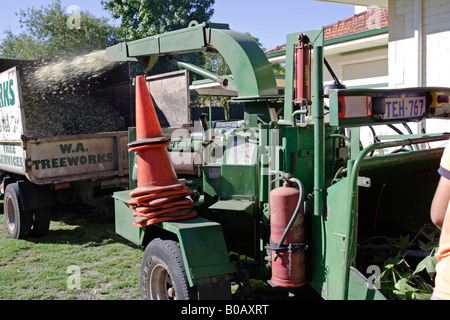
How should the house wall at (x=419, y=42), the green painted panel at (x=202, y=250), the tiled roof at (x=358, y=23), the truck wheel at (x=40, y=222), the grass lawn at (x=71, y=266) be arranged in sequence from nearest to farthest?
1. the green painted panel at (x=202, y=250)
2. the grass lawn at (x=71, y=266)
3. the truck wheel at (x=40, y=222)
4. the house wall at (x=419, y=42)
5. the tiled roof at (x=358, y=23)

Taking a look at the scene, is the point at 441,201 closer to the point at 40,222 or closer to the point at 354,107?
the point at 354,107

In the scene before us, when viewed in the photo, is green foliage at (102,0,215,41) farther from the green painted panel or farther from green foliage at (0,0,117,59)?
the green painted panel

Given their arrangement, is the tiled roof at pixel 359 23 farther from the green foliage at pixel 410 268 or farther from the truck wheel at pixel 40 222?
the truck wheel at pixel 40 222

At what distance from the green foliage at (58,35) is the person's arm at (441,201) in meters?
24.0

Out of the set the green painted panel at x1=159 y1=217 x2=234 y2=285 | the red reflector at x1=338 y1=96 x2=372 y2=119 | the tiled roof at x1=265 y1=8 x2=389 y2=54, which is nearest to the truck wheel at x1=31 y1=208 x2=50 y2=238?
the green painted panel at x1=159 y1=217 x2=234 y2=285

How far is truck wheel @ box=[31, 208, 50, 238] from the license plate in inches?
216

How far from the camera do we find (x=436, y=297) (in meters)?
2.04

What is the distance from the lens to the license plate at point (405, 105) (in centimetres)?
270

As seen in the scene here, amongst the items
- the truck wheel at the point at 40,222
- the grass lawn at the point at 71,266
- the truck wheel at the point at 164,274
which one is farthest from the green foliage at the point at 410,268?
the truck wheel at the point at 40,222

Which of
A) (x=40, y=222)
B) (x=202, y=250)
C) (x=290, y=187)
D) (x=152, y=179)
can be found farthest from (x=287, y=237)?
(x=40, y=222)

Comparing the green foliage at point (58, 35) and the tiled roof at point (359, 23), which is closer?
the tiled roof at point (359, 23)

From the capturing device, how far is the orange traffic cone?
11.6ft

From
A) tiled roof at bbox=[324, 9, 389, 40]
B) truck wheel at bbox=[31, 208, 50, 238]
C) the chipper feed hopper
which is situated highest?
tiled roof at bbox=[324, 9, 389, 40]

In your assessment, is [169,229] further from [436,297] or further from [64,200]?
[64,200]
